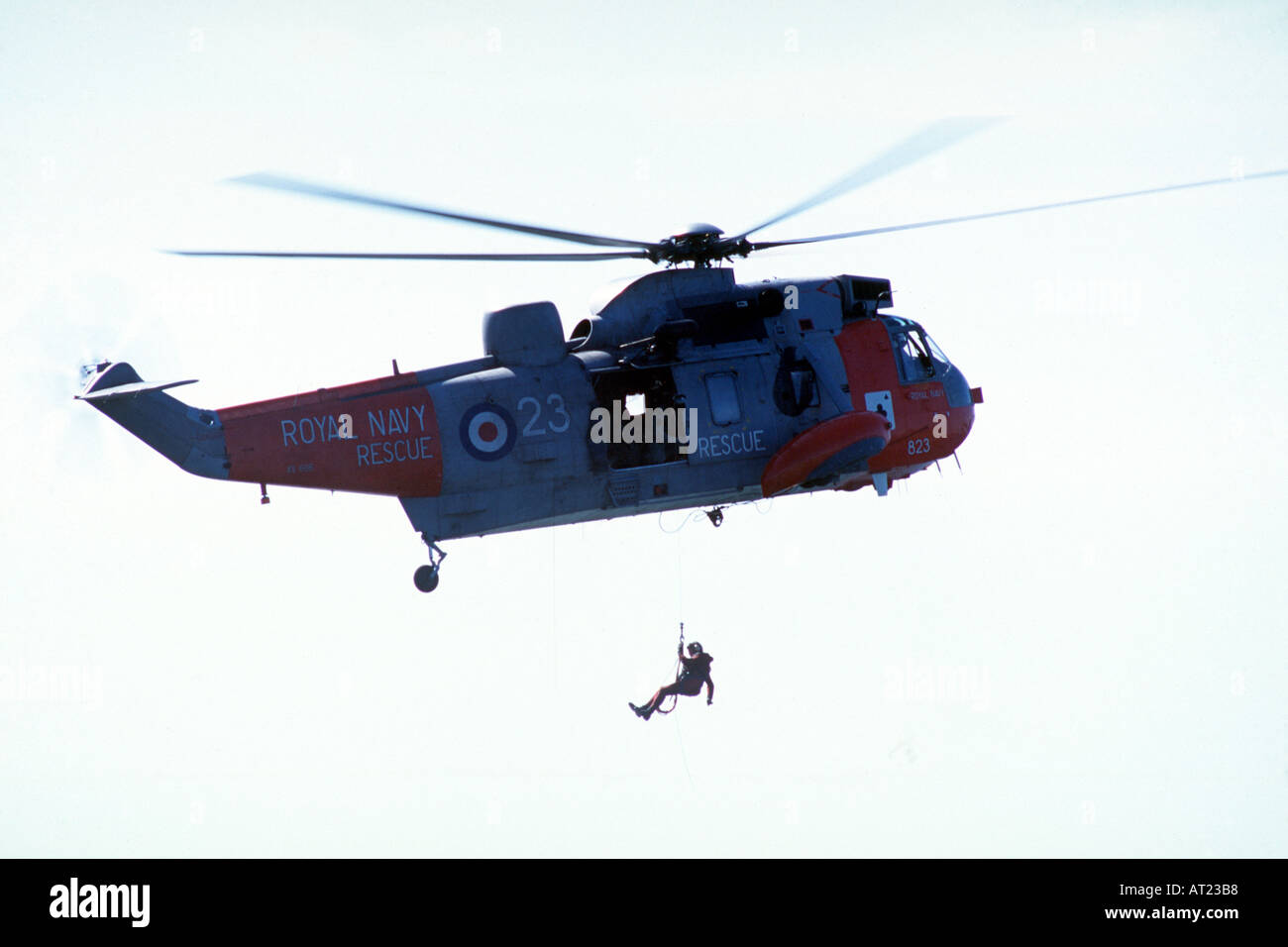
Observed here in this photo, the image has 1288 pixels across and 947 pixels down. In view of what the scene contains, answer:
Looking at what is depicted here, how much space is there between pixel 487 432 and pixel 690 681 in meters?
7.51

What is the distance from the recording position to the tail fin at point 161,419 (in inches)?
933

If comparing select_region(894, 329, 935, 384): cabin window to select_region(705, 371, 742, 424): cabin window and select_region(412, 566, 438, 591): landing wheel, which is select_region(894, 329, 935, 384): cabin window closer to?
select_region(705, 371, 742, 424): cabin window

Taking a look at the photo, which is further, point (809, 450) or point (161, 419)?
point (809, 450)

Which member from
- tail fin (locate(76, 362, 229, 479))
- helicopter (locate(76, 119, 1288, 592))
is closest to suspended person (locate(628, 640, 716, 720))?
helicopter (locate(76, 119, 1288, 592))

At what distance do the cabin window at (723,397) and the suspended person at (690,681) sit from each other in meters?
5.57

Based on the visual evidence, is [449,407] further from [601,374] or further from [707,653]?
[707,653]

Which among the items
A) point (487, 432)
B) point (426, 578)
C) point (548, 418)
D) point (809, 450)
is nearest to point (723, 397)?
point (809, 450)

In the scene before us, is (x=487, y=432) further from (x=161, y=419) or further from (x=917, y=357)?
(x=917, y=357)

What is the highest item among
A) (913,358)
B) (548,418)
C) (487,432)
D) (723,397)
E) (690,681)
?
(913,358)

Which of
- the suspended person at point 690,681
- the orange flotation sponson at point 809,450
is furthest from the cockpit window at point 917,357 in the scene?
the suspended person at point 690,681

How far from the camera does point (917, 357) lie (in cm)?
2920

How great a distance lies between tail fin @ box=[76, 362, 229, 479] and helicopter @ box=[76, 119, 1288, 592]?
0.03 m

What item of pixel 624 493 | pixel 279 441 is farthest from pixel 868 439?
pixel 279 441

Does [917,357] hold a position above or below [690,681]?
above
